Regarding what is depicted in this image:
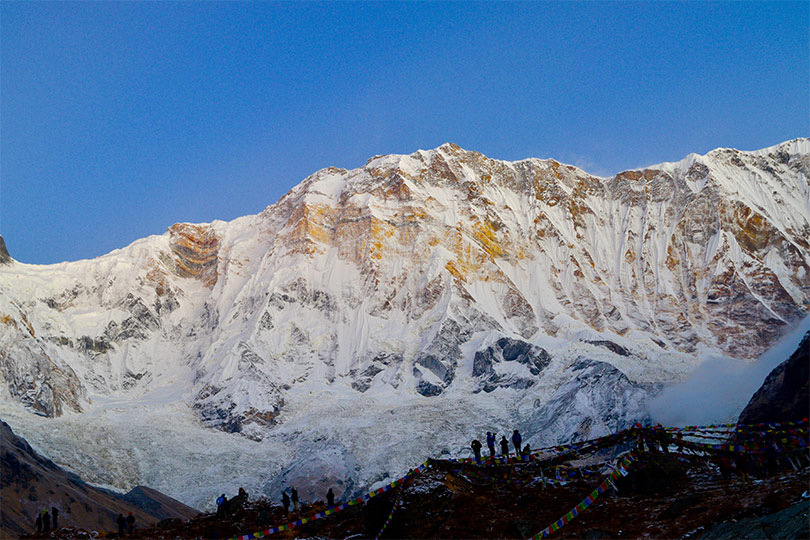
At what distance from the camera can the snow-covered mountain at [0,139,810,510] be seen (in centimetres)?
10794

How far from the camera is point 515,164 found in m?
186

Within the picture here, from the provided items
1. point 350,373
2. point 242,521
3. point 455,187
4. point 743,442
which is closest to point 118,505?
point 242,521

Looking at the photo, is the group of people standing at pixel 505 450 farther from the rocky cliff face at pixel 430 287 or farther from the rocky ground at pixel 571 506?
the rocky cliff face at pixel 430 287

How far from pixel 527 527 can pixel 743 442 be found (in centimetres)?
888

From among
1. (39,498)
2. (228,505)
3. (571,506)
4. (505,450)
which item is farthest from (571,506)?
(39,498)

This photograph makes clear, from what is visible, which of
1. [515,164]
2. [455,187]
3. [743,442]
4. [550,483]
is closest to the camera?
[743,442]

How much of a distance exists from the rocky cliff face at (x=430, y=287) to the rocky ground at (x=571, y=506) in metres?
70.0

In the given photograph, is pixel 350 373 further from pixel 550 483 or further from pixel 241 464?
pixel 550 483

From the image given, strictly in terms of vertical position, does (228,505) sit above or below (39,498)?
below

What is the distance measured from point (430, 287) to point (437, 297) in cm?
284

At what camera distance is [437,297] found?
136m

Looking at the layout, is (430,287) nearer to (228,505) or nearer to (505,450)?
(505,450)

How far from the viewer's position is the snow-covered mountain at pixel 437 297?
108 meters

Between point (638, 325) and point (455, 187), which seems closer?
point (638, 325)
